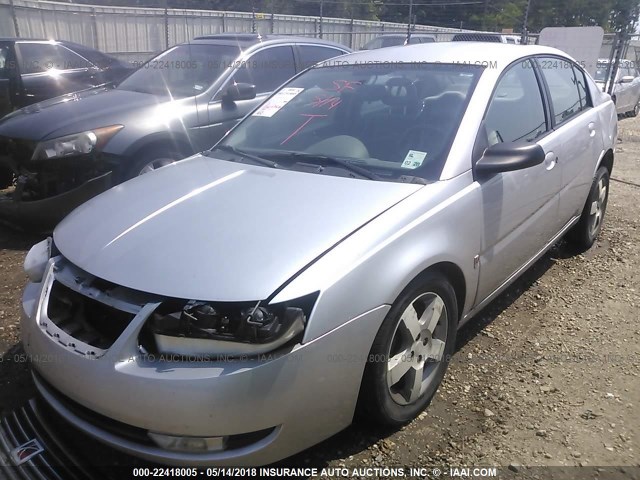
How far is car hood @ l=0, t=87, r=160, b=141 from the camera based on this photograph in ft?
14.7

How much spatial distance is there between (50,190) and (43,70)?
4.41m

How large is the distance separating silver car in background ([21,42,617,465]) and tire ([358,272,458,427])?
0.01 meters

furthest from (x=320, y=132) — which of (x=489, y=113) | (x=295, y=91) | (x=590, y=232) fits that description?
(x=590, y=232)

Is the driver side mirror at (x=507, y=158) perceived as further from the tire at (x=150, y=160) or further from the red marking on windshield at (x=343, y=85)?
the tire at (x=150, y=160)

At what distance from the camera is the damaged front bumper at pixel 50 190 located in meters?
4.33

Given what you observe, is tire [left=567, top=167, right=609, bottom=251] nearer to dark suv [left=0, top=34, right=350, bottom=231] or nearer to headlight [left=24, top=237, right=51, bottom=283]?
dark suv [left=0, top=34, right=350, bottom=231]

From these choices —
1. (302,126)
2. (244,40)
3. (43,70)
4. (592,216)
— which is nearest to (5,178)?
(244,40)

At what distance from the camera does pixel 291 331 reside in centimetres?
190

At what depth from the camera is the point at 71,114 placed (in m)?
4.70

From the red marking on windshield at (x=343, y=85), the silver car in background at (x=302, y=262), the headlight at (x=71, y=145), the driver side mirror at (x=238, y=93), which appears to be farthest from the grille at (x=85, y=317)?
the driver side mirror at (x=238, y=93)

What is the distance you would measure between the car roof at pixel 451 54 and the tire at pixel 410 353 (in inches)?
59.8

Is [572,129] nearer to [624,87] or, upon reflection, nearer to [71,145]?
[71,145]

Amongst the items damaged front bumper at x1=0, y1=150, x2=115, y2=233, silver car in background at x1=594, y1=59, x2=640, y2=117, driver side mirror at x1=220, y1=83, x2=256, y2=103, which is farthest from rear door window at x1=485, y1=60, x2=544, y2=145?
silver car in background at x1=594, y1=59, x2=640, y2=117

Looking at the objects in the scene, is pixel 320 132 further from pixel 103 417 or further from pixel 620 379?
pixel 620 379
